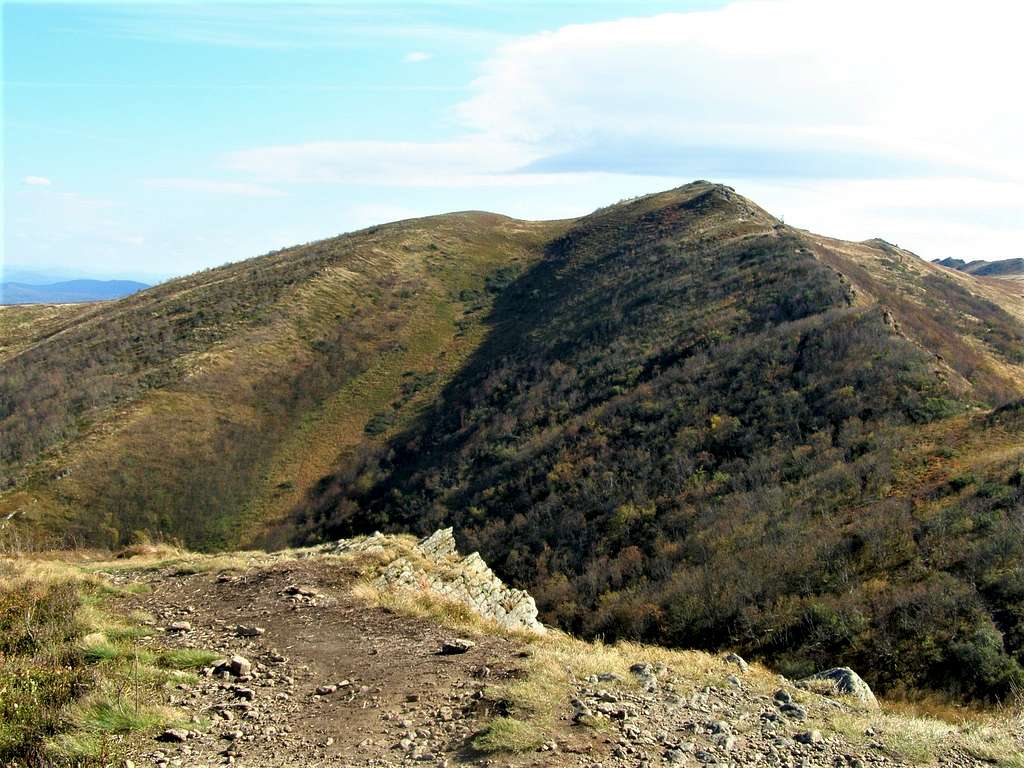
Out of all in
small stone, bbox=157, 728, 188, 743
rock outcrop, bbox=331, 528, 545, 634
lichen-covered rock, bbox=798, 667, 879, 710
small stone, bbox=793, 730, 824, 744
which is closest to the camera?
small stone, bbox=157, 728, 188, 743

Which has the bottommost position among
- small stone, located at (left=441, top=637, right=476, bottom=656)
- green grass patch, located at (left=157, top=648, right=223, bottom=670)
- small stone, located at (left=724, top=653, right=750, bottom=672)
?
small stone, located at (left=724, top=653, right=750, bottom=672)

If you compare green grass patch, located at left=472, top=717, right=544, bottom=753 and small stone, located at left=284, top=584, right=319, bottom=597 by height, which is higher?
green grass patch, located at left=472, top=717, right=544, bottom=753

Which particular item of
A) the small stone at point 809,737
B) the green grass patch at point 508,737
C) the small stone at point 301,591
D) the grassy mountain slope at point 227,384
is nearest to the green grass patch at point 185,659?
the small stone at point 301,591

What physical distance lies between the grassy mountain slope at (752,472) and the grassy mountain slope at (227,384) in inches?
179

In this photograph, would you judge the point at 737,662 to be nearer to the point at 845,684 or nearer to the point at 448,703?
the point at 845,684

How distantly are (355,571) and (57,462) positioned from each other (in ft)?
89.2

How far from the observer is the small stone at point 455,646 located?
27.2ft

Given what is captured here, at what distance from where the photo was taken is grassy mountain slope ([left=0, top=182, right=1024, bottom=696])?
43.8 ft

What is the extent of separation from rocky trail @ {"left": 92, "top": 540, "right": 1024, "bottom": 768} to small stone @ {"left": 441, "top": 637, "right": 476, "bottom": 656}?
18mm

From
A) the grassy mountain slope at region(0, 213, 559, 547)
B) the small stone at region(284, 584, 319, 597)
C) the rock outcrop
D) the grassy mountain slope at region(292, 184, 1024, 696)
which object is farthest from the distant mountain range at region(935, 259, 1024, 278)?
the small stone at region(284, 584, 319, 597)

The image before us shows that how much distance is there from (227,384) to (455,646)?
3569 cm

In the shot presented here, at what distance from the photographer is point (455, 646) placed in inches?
329

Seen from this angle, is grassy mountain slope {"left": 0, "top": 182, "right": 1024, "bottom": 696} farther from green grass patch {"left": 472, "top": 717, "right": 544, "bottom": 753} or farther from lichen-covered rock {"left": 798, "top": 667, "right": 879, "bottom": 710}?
green grass patch {"left": 472, "top": 717, "right": 544, "bottom": 753}

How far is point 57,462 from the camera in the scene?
31.1 metres
